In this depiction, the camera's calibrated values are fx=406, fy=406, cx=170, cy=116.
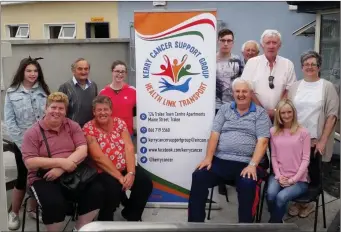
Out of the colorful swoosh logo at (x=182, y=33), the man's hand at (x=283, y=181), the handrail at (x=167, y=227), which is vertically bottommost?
the man's hand at (x=283, y=181)

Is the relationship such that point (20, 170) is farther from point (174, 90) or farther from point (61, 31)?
point (61, 31)

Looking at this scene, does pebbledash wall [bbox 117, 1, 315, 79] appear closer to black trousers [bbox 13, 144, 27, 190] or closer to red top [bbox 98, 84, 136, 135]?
red top [bbox 98, 84, 136, 135]

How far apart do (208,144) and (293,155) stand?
0.67 meters

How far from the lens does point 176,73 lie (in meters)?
3.42

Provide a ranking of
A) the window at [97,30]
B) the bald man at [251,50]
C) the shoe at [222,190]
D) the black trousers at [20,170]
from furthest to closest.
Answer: the window at [97,30]
the bald man at [251,50]
the shoe at [222,190]
the black trousers at [20,170]

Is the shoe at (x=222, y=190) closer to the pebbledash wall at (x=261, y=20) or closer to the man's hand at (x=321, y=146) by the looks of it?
the man's hand at (x=321, y=146)

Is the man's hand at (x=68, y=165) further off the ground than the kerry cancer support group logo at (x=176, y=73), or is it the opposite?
the kerry cancer support group logo at (x=176, y=73)

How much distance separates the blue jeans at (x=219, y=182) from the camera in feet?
9.86

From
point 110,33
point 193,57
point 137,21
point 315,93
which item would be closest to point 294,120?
point 315,93

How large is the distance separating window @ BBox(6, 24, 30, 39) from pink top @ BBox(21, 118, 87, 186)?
8363 millimetres

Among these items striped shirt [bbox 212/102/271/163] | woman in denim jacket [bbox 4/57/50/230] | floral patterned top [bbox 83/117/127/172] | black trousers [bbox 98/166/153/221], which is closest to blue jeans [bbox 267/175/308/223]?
striped shirt [bbox 212/102/271/163]

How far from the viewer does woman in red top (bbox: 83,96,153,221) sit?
9.96 ft

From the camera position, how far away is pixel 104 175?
311cm

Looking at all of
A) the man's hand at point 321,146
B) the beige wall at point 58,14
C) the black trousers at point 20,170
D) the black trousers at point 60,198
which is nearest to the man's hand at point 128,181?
the black trousers at point 60,198
